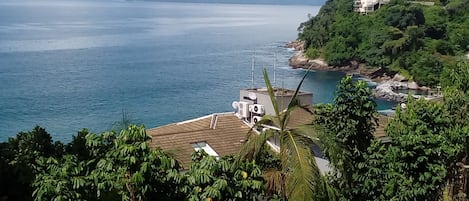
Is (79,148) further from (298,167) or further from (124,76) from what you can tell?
(124,76)

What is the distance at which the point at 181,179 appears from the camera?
5250mm

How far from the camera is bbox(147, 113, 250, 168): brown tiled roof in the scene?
10295 millimetres

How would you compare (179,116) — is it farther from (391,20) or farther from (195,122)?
(391,20)

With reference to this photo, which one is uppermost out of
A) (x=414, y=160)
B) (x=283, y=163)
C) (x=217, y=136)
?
(x=283, y=163)

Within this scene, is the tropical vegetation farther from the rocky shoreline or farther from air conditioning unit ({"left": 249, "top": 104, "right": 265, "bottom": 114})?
the rocky shoreline

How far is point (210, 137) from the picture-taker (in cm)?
1120

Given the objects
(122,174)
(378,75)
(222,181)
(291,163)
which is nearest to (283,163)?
(291,163)

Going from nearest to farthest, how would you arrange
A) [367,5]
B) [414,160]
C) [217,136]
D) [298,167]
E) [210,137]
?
[298,167], [414,160], [210,137], [217,136], [367,5]

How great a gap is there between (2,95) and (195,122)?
22.2m

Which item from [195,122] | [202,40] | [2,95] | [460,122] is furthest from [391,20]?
[460,122]

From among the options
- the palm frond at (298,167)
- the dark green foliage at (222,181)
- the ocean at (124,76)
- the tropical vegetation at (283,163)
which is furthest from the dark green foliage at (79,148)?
the ocean at (124,76)

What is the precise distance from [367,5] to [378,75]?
17477 mm

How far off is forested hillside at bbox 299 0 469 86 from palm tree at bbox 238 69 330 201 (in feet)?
115

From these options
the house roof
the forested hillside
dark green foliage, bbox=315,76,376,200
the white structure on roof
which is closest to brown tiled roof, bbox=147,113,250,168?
the house roof
